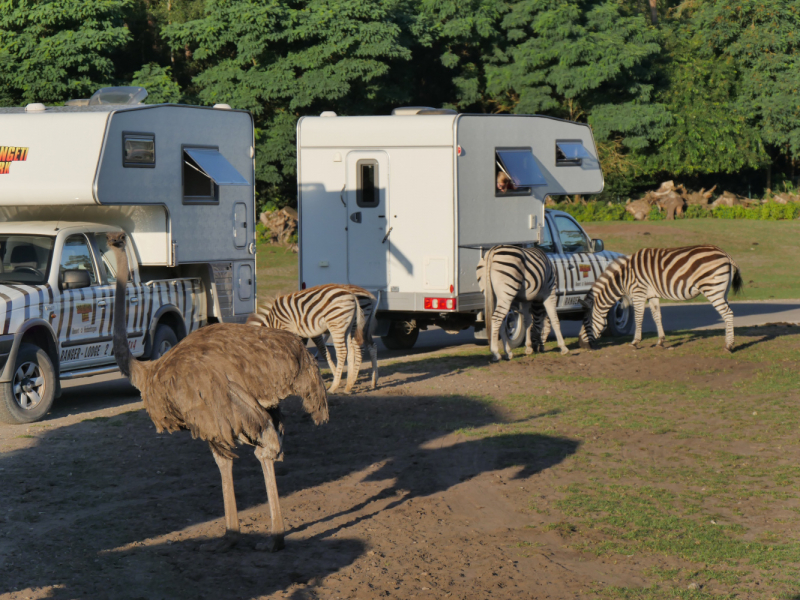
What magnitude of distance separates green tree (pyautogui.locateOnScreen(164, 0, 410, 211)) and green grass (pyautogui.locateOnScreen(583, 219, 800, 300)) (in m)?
10.6

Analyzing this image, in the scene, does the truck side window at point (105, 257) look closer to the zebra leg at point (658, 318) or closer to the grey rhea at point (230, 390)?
the grey rhea at point (230, 390)

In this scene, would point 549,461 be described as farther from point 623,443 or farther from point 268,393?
point 268,393

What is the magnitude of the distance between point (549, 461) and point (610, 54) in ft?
116

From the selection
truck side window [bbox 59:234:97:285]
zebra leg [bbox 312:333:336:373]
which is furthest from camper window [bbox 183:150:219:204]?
→ zebra leg [bbox 312:333:336:373]

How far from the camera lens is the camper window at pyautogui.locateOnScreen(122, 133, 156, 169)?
41.4 feet

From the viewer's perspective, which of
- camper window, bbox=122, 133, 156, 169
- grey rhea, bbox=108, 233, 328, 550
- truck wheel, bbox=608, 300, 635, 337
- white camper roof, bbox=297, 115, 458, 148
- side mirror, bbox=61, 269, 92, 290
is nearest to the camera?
grey rhea, bbox=108, 233, 328, 550

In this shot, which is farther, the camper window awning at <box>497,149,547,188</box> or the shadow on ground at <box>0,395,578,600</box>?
the camper window awning at <box>497,149,547,188</box>

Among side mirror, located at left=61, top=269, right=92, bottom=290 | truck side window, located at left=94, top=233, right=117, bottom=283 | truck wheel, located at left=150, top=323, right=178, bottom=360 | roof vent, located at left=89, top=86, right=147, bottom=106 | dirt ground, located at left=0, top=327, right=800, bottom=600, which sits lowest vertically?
dirt ground, located at left=0, top=327, right=800, bottom=600

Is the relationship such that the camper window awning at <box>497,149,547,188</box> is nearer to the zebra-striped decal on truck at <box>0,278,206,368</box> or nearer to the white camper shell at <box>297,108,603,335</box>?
the white camper shell at <box>297,108,603,335</box>

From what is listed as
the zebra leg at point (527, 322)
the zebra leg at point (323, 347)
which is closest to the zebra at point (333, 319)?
the zebra leg at point (323, 347)

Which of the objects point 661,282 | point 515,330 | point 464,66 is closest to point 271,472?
point 515,330

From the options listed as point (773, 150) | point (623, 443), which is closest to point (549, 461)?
point (623, 443)

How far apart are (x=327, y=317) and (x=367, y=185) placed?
3.64m

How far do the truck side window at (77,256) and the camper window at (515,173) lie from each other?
642 centimetres
